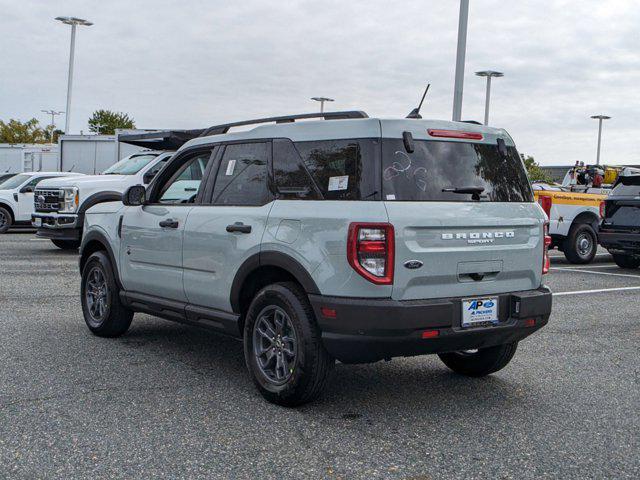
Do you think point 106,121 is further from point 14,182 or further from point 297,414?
point 297,414

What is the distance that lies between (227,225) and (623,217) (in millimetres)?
10687

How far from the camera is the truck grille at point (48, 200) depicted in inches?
570

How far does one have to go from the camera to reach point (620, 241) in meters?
14.1

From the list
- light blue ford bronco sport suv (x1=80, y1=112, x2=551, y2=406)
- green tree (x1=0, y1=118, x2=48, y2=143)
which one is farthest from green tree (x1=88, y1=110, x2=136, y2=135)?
light blue ford bronco sport suv (x1=80, y1=112, x2=551, y2=406)

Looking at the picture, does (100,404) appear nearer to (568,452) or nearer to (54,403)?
(54,403)

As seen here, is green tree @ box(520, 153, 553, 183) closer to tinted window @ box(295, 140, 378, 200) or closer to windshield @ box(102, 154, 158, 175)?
windshield @ box(102, 154, 158, 175)

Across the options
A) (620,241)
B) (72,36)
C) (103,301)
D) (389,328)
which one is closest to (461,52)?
(620,241)

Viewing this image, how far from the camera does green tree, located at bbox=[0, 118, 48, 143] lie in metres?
65.7

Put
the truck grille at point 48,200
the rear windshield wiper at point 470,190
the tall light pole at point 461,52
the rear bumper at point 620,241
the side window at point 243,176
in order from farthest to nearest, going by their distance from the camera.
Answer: the tall light pole at point 461,52
the truck grille at point 48,200
the rear bumper at point 620,241
the side window at point 243,176
the rear windshield wiper at point 470,190

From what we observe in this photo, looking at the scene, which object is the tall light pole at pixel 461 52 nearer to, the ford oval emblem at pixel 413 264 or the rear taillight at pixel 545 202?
the rear taillight at pixel 545 202

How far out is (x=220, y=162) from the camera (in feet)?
19.0

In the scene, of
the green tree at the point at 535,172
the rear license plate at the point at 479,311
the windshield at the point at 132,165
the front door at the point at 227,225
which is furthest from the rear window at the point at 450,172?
the green tree at the point at 535,172

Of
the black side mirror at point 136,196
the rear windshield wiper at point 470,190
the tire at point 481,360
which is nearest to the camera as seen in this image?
the rear windshield wiper at point 470,190

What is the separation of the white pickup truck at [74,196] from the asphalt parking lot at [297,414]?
281 inches
